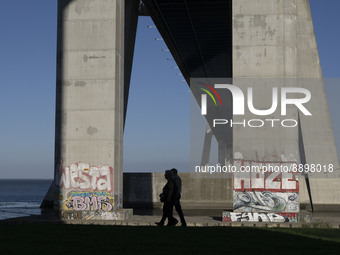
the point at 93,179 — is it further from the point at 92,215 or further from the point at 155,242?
the point at 155,242

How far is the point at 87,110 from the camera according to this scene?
19984mm

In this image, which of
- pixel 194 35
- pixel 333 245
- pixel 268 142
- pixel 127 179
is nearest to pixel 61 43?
pixel 268 142

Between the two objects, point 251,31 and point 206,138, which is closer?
point 251,31

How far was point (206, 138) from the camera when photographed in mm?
106625

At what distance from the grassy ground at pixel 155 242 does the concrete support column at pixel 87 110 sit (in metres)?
8.08

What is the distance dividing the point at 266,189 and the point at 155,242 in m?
10.4

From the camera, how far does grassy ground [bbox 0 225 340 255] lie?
27.0 feet

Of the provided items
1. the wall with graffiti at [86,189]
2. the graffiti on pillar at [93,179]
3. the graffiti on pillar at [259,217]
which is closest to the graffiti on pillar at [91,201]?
the wall with graffiti at [86,189]

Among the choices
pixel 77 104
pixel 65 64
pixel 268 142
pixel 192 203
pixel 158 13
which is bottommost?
pixel 192 203

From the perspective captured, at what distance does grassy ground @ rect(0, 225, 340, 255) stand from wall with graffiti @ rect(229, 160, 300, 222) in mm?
7336

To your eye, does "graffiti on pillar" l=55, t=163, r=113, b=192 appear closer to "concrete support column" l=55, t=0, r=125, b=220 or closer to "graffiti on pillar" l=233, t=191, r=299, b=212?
"concrete support column" l=55, t=0, r=125, b=220

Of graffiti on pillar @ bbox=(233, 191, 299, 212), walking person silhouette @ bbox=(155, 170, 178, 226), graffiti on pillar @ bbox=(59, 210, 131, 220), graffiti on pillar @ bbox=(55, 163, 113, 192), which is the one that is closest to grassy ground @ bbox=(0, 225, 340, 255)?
walking person silhouette @ bbox=(155, 170, 178, 226)

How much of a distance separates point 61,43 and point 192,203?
65.6 feet

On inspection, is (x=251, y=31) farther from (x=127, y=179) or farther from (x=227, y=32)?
(x=227, y=32)
